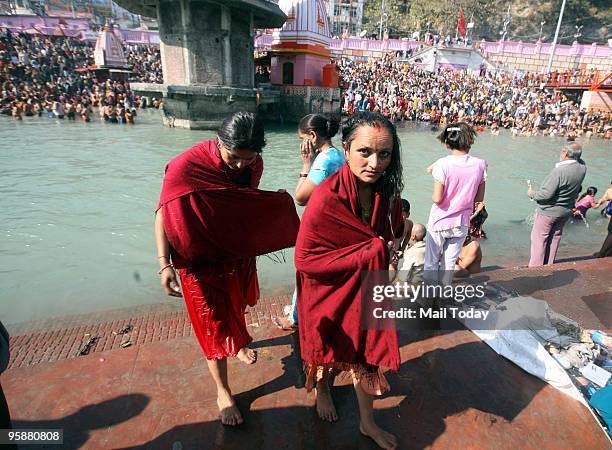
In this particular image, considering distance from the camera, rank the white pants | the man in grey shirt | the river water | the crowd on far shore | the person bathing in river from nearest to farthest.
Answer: the white pants
the man in grey shirt
the river water
the person bathing in river
the crowd on far shore

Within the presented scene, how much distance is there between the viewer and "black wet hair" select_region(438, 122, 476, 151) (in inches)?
115

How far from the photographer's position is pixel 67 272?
4.99m

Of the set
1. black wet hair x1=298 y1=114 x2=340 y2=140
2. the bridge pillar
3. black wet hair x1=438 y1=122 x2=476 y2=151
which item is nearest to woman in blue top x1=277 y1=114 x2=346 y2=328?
black wet hair x1=298 y1=114 x2=340 y2=140

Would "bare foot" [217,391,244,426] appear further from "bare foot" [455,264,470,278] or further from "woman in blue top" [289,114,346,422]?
"bare foot" [455,264,470,278]

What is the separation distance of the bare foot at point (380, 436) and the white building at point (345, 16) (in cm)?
6937

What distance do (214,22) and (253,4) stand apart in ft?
6.73

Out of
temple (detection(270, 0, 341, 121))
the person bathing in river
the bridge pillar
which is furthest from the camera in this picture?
temple (detection(270, 0, 341, 121))

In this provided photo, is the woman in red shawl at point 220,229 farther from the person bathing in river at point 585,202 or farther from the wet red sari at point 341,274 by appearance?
the person bathing in river at point 585,202

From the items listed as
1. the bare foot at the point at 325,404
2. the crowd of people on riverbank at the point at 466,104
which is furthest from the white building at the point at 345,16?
the bare foot at the point at 325,404

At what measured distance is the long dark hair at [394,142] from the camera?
1742 mm

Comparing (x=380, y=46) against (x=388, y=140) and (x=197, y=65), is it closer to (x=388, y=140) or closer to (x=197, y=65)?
(x=197, y=65)

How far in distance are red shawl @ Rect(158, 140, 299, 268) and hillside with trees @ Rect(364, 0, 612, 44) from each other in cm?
6135

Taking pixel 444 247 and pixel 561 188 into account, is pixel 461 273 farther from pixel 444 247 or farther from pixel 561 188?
pixel 561 188

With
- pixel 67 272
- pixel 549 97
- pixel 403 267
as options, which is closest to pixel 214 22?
pixel 67 272
